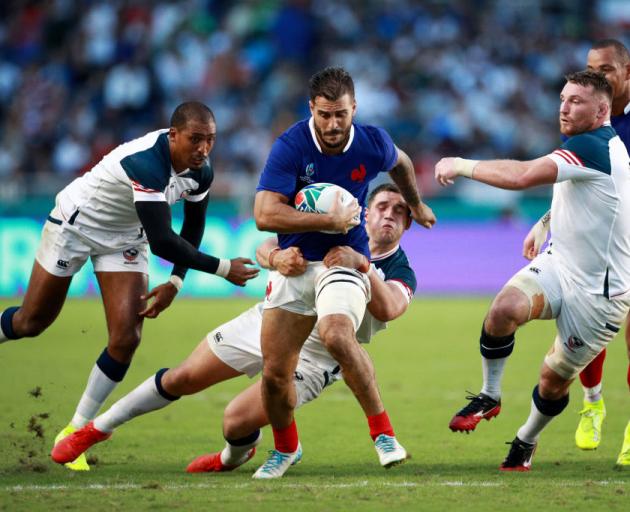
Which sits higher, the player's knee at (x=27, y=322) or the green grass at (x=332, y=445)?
the player's knee at (x=27, y=322)

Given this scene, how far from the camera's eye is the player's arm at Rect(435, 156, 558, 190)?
261 inches

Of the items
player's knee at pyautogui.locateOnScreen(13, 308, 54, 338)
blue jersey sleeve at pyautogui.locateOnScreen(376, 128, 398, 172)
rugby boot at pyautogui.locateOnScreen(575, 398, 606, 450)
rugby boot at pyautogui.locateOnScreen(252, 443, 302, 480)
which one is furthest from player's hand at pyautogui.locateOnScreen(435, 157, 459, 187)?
player's knee at pyautogui.locateOnScreen(13, 308, 54, 338)

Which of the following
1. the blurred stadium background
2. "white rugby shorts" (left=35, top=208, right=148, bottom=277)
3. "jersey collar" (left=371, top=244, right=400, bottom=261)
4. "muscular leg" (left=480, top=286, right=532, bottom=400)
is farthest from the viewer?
the blurred stadium background

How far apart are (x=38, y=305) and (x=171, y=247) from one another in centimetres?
127

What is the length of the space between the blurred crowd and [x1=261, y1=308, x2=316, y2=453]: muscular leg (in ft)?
39.9

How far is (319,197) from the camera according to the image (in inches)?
254

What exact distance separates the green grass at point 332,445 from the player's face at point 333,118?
6.72 ft

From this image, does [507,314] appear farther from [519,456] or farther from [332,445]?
[332,445]

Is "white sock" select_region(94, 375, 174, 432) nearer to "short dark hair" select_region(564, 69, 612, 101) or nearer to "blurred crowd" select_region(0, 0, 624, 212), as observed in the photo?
"short dark hair" select_region(564, 69, 612, 101)

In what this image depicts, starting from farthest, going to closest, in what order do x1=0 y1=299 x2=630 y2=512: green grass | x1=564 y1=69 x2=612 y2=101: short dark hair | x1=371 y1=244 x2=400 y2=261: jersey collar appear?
x1=371 y1=244 x2=400 y2=261: jersey collar, x1=564 y1=69 x2=612 y2=101: short dark hair, x1=0 y1=299 x2=630 y2=512: green grass

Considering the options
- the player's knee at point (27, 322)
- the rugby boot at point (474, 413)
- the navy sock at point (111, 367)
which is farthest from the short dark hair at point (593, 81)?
the player's knee at point (27, 322)

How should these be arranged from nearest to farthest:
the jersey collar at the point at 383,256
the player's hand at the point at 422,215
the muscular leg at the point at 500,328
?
1. the muscular leg at the point at 500,328
2. the player's hand at the point at 422,215
3. the jersey collar at the point at 383,256

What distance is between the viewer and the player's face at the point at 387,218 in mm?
7445

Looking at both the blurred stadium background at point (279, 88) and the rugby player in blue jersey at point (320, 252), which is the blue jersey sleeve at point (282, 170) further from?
the blurred stadium background at point (279, 88)
